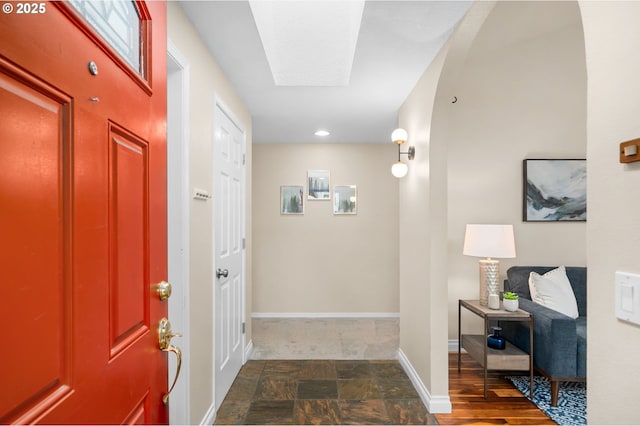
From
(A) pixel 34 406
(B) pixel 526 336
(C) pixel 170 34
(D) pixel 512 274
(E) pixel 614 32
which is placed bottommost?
(B) pixel 526 336

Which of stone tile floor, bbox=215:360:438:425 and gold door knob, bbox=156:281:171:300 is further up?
gold door knob, bbox=156:281:171:300

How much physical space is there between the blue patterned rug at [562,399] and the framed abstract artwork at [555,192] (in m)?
1.51

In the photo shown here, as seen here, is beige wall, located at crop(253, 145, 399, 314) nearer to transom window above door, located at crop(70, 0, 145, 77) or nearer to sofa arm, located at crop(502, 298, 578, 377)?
sofa arm, located at crop(502, 298, 578, 377)

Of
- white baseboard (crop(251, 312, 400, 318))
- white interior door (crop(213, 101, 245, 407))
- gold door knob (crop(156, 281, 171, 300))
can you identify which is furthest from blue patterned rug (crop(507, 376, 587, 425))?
gold door knob (crop(156, 281, 171, 300))

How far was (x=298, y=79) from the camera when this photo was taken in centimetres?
265

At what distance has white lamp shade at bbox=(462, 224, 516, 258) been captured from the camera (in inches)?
111

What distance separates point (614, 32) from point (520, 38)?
2839mm

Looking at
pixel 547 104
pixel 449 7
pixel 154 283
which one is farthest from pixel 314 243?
pixel 154 283

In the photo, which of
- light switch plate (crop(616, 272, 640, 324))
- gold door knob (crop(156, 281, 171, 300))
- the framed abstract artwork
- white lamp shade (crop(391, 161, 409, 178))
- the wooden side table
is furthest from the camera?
the framed abstract artwork

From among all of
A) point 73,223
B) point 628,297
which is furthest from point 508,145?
point 73,223

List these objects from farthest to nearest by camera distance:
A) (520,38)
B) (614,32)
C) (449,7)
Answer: (520,38) → (449,7) → (614,32)

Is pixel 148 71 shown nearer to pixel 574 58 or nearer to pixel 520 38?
pixel 520 38

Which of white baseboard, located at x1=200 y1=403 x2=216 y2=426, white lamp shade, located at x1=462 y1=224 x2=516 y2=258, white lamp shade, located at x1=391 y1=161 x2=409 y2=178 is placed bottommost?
white baseboard, located at x1=200 y1=403 x2=216 y2=426

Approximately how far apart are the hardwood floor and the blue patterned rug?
0.06 m
